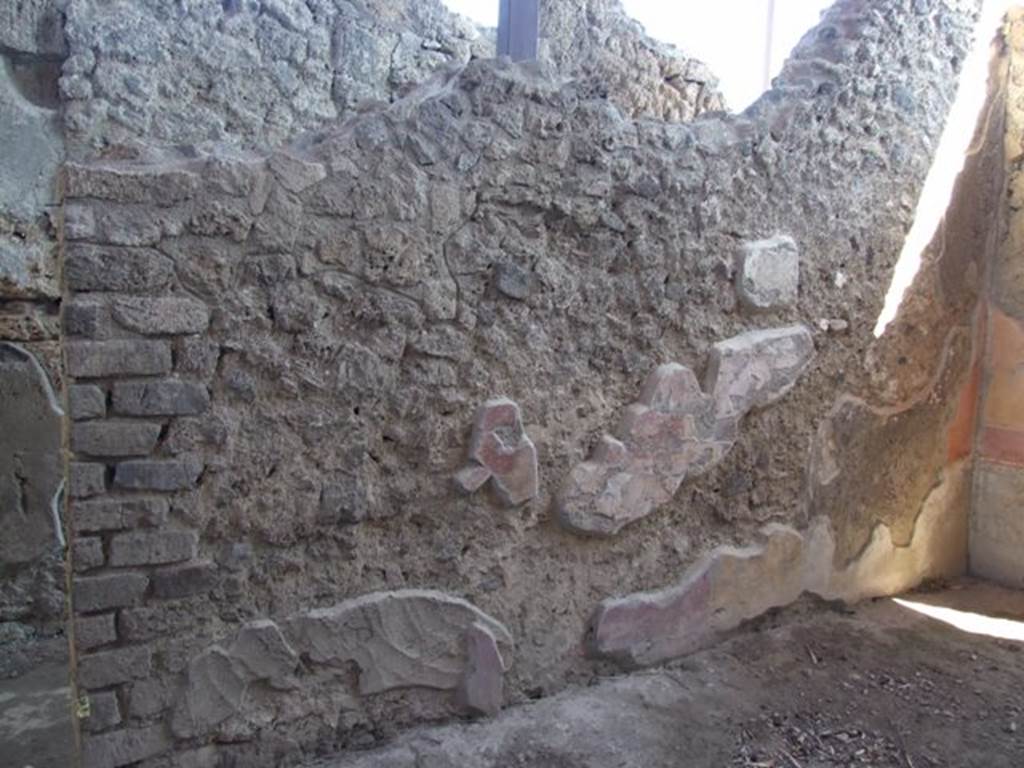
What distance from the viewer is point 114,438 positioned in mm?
1631

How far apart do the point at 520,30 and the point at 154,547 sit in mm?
1714

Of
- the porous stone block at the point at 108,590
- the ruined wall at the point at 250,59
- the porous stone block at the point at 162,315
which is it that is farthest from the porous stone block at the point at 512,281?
the ruined wall at the point at 250,59

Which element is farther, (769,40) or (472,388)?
(769,40)

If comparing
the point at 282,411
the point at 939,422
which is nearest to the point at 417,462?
the point at 282,411

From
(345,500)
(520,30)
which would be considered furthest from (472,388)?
(520,30)

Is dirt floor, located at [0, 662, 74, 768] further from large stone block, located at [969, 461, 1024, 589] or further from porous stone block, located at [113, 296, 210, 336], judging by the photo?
large stone block, located at [969, 461, 1024, 589]

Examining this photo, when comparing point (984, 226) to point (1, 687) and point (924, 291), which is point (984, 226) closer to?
point (924, 291)

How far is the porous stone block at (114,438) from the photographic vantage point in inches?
63.2

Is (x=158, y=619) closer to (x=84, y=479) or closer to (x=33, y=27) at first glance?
(x=84, y=479)

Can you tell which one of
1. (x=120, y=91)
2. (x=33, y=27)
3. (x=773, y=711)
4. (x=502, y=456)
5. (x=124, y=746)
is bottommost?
(x=773, y=711)

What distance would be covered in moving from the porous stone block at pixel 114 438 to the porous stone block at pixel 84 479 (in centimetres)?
3

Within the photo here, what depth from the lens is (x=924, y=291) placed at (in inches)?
114

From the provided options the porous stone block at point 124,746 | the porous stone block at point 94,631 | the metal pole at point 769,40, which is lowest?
the porous stone block at point 124,746

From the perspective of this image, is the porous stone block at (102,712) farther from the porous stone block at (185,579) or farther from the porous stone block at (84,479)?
the porous stone block at (84,479)
